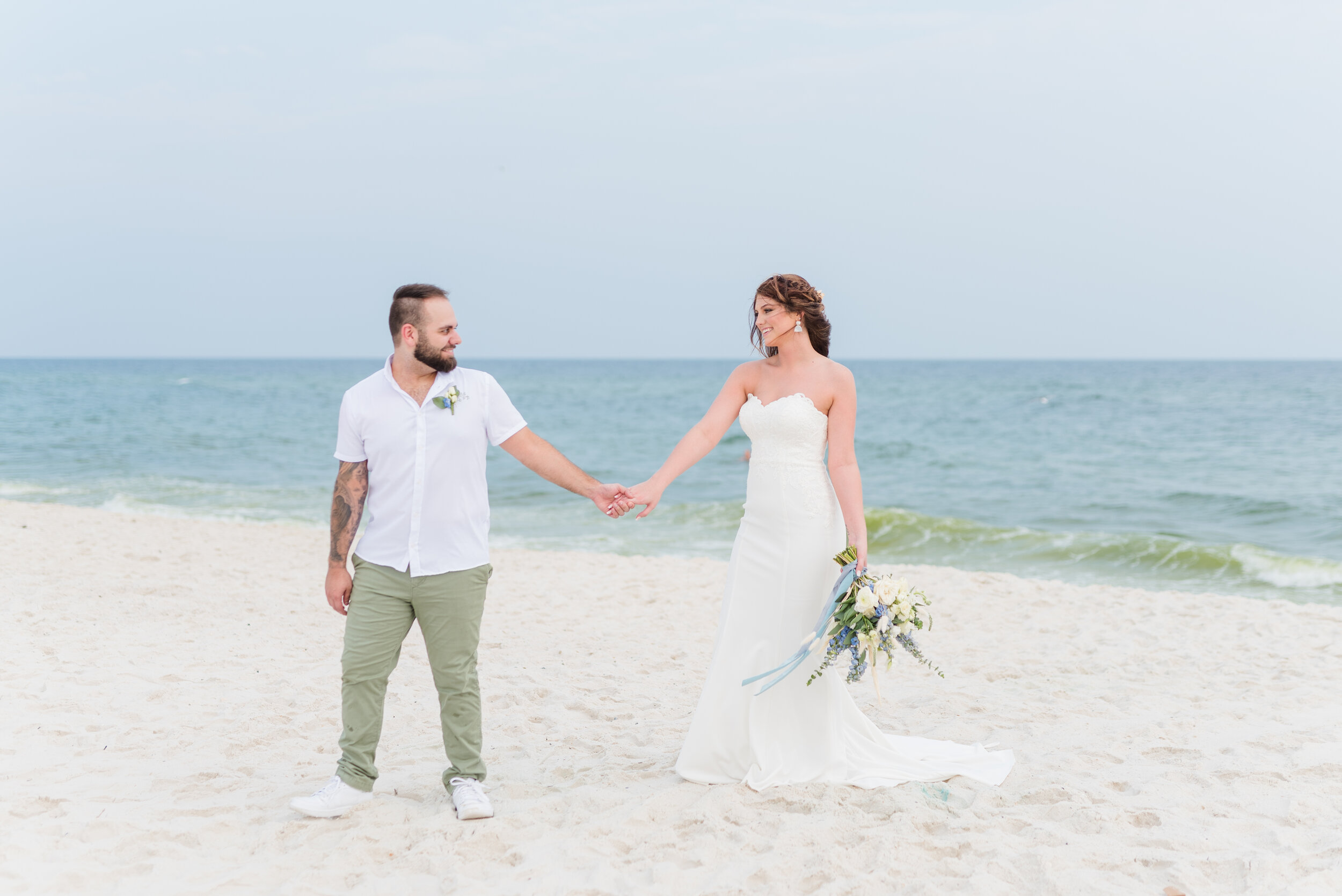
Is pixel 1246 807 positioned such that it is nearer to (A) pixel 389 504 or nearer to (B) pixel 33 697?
(A) pixel 389 504

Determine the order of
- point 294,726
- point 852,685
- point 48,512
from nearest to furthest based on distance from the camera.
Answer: point 294,726
point 852,685
point 48,512

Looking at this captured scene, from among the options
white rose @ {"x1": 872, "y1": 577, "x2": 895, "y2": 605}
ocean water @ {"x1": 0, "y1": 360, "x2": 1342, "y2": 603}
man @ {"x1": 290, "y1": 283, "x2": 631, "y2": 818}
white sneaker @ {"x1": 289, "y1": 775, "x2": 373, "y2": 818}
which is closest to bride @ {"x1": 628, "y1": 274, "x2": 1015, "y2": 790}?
white rose @ {"x1": 872, "y1": 577, "x2": 895, "y2": 605}

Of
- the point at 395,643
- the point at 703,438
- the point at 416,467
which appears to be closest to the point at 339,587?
the point at 395,643

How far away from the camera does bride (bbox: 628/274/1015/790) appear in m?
4.22

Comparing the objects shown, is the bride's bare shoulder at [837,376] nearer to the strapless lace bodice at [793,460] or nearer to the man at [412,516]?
the strapless lace bodice at [793,460]

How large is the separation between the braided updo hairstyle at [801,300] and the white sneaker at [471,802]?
2.29 meters

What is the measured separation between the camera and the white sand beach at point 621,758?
3.53 m

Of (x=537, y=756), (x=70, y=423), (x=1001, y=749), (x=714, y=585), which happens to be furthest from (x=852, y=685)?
(x=70, y=423)

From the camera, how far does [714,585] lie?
9977 millimetres

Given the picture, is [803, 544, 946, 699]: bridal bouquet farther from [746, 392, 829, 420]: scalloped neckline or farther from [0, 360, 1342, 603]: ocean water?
[0, 360, 1342, 603]: ocean water

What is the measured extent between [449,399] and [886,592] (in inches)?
74.6

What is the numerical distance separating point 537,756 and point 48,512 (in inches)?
440

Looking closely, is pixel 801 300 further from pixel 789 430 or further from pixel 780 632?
pixel 780 632

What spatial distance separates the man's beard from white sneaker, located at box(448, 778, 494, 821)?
68.2 inches
